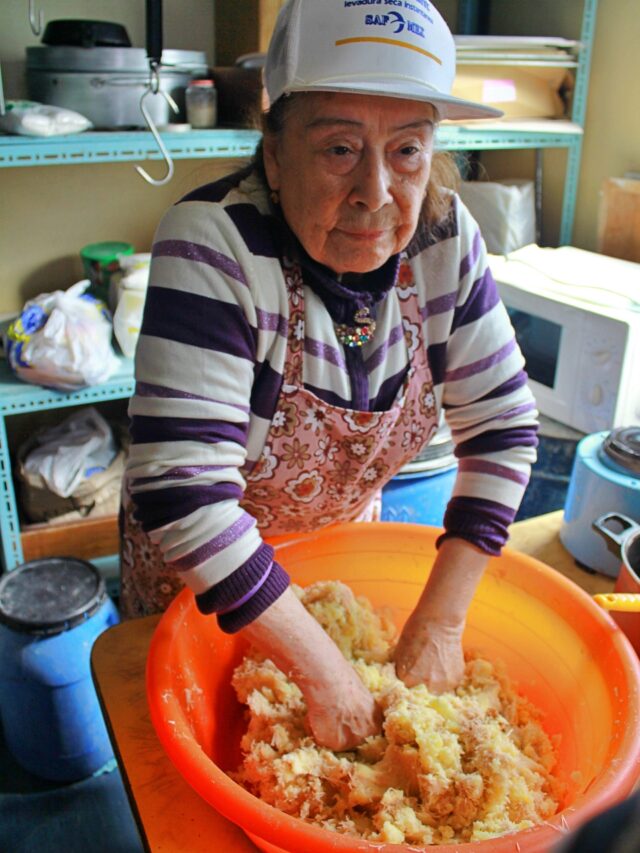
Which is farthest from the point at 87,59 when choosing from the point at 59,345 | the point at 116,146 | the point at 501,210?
the point at 501,210

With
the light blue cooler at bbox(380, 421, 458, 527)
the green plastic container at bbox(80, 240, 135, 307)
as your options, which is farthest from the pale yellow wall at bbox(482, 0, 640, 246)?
the green plastic container at bbox(80, 240, 135, 307)

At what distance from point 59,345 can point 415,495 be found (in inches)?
40.8

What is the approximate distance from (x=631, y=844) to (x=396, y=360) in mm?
880

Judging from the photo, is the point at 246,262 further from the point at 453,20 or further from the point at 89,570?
the point at 453,20

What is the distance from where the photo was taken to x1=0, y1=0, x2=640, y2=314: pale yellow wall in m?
2.25

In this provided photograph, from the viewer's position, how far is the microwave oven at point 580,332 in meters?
1.94

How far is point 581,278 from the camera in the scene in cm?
216

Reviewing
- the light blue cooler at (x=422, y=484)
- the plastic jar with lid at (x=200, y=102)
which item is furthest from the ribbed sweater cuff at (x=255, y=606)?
the plastic jar with lid at (x=200, y=102)

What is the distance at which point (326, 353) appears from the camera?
38.5 inches

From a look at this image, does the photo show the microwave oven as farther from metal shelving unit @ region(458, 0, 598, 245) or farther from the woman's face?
the woman's face

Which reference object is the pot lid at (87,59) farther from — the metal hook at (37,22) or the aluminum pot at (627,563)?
the aluminum pot at (627,563)

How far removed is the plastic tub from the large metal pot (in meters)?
1.41

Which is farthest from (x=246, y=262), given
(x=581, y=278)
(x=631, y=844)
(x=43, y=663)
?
(x=581, y=278)

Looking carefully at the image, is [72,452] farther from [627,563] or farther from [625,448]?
[627,563]
